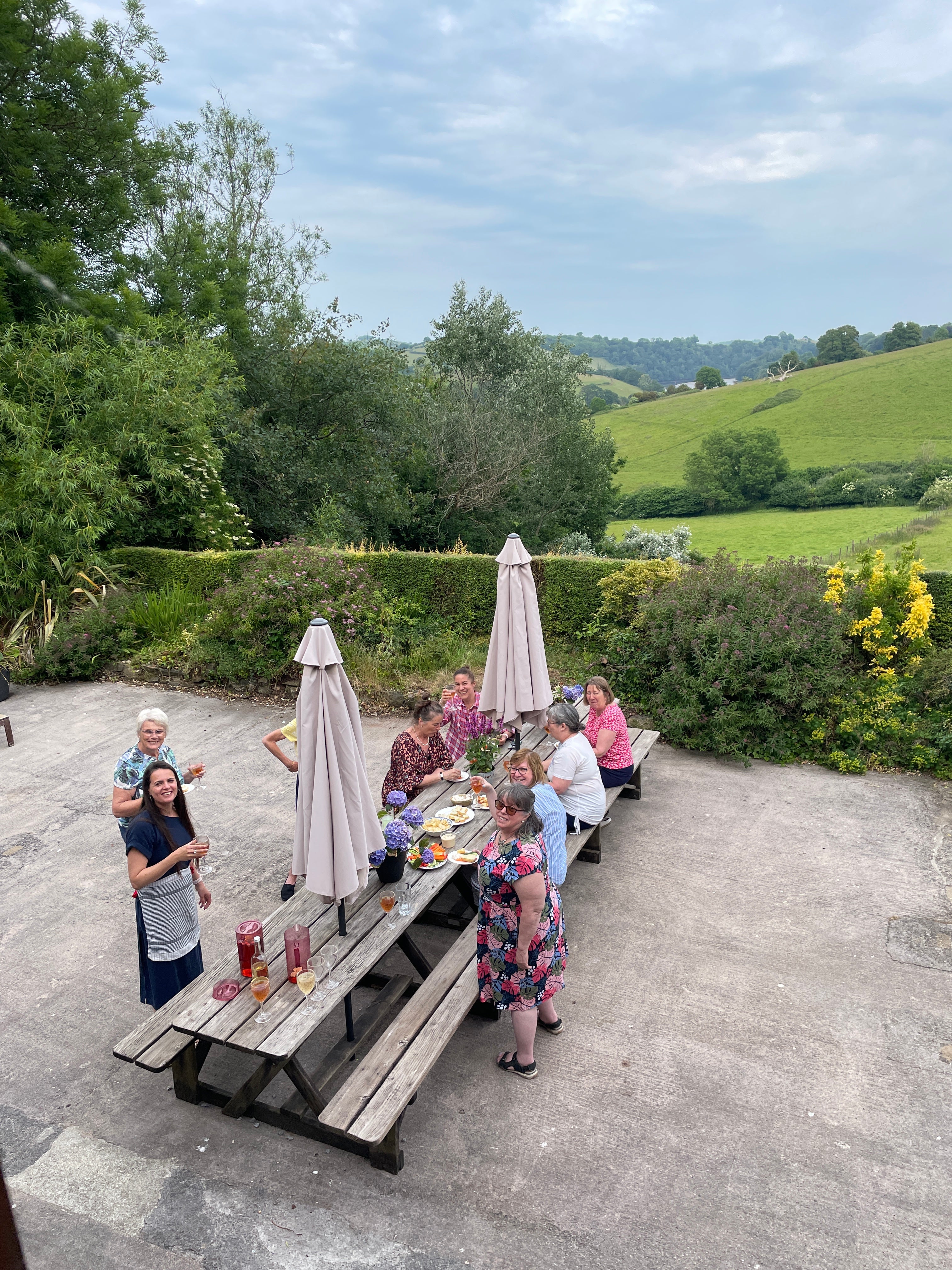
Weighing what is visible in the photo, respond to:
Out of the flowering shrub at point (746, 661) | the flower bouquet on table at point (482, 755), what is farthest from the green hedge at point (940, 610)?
the flower bouquet on table at point (482, 755)

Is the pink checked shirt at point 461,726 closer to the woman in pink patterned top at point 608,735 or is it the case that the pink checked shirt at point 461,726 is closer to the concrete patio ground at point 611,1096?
the woman in pink patterned top at point 608,735

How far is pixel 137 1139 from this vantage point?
169 inches

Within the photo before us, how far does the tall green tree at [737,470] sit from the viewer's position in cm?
5116

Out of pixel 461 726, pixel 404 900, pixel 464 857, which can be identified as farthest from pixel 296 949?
pixel 461 726

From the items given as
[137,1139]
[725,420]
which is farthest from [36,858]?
[725,420]

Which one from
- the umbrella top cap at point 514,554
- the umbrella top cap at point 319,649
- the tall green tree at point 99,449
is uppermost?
the tall green tree at point 99,449

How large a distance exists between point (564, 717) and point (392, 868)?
1.65m

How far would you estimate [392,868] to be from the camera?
512 centimetres

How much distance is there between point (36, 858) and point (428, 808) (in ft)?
12.2

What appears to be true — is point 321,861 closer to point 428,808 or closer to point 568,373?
point 428,808

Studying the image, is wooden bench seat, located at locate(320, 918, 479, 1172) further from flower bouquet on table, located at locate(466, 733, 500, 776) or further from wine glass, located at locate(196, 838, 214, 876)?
wine glass, located at locate(196, 838, 214, 876)

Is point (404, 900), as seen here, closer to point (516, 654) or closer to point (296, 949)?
point (296, 949)

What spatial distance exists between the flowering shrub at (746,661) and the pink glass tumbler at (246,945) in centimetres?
573

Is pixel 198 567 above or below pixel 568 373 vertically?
below
